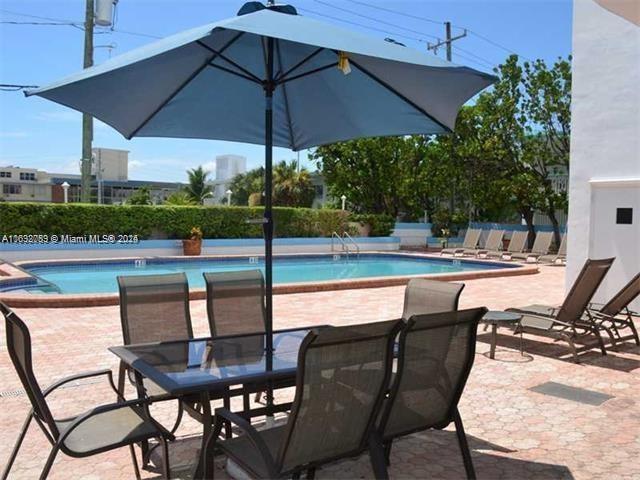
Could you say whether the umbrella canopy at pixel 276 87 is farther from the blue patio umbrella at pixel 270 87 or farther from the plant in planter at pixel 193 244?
the plant in planter at pixel 193 244

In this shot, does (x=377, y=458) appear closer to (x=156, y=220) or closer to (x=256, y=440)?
(x=256, y=440)

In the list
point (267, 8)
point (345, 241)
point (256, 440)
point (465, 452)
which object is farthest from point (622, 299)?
point (345, 241)

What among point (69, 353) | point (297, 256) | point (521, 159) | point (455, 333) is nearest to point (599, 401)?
point (455, 333)

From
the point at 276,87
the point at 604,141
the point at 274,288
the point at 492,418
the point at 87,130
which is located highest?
the point at 87,130

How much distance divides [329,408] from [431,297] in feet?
6.97

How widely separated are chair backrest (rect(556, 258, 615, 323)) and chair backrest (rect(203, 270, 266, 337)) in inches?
137

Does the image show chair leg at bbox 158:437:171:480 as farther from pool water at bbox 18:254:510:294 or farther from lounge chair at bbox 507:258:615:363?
pool water at bbox 18:254:510:294

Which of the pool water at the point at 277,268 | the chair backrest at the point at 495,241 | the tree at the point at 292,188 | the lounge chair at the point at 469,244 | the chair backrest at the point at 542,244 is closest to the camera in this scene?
the pool water at the point at 277,268

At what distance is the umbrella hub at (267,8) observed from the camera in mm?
3807

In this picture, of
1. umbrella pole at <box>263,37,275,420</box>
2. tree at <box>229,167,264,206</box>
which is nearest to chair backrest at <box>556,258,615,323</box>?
umbrella pole at <box>263,37,275,420</box>

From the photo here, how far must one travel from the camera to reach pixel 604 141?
961 cm

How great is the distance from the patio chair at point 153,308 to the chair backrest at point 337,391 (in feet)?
6.75

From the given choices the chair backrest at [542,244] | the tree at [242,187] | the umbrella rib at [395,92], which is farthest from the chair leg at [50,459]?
the tree at [242,187]

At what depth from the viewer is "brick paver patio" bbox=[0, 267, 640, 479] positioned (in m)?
3.56
